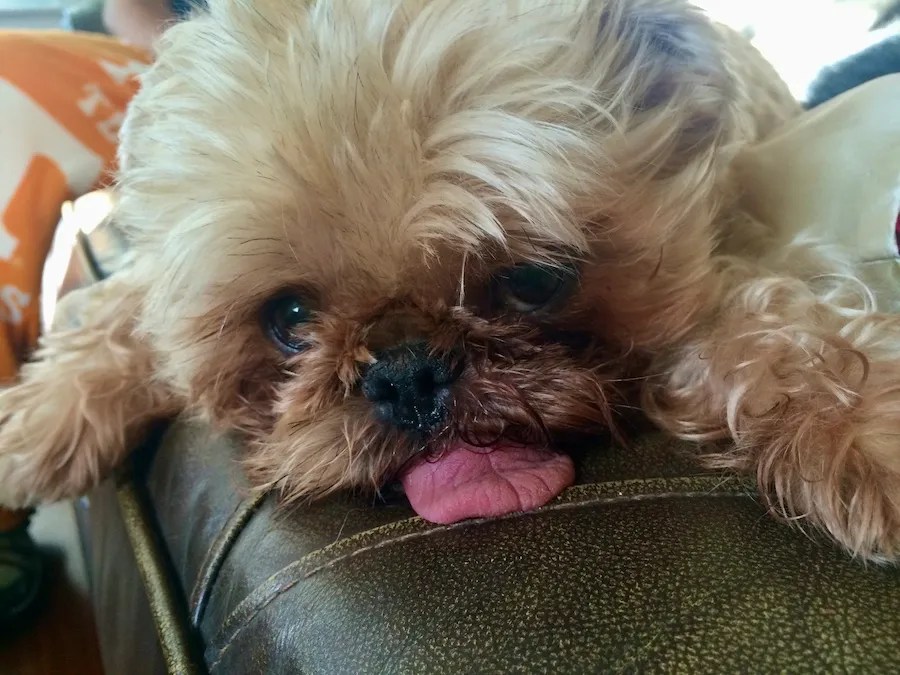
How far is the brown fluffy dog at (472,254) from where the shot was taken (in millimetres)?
855

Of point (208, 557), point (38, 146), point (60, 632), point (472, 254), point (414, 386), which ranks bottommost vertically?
→ point (60, 632)

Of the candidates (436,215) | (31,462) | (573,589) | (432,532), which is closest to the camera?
(573,589)

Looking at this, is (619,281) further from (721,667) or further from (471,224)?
(721,667)

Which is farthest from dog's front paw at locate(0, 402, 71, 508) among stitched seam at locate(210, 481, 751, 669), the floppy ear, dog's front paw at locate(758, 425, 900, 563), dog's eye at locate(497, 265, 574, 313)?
dog's front paw at locate(758, 425, 900, 563)

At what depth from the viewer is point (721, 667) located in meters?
0.52

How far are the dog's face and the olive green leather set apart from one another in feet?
0.26

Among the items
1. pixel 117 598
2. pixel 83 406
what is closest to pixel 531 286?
pixel 83 406

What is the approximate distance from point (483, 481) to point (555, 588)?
20cm

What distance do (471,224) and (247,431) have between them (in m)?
0.45

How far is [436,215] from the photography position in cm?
88

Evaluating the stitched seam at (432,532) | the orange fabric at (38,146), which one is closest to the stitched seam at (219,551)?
the stitched seam at (432,532)

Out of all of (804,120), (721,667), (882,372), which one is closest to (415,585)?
(721,667)

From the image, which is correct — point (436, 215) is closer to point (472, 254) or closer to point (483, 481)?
point (472, 254)

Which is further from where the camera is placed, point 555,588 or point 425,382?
point 425,382
